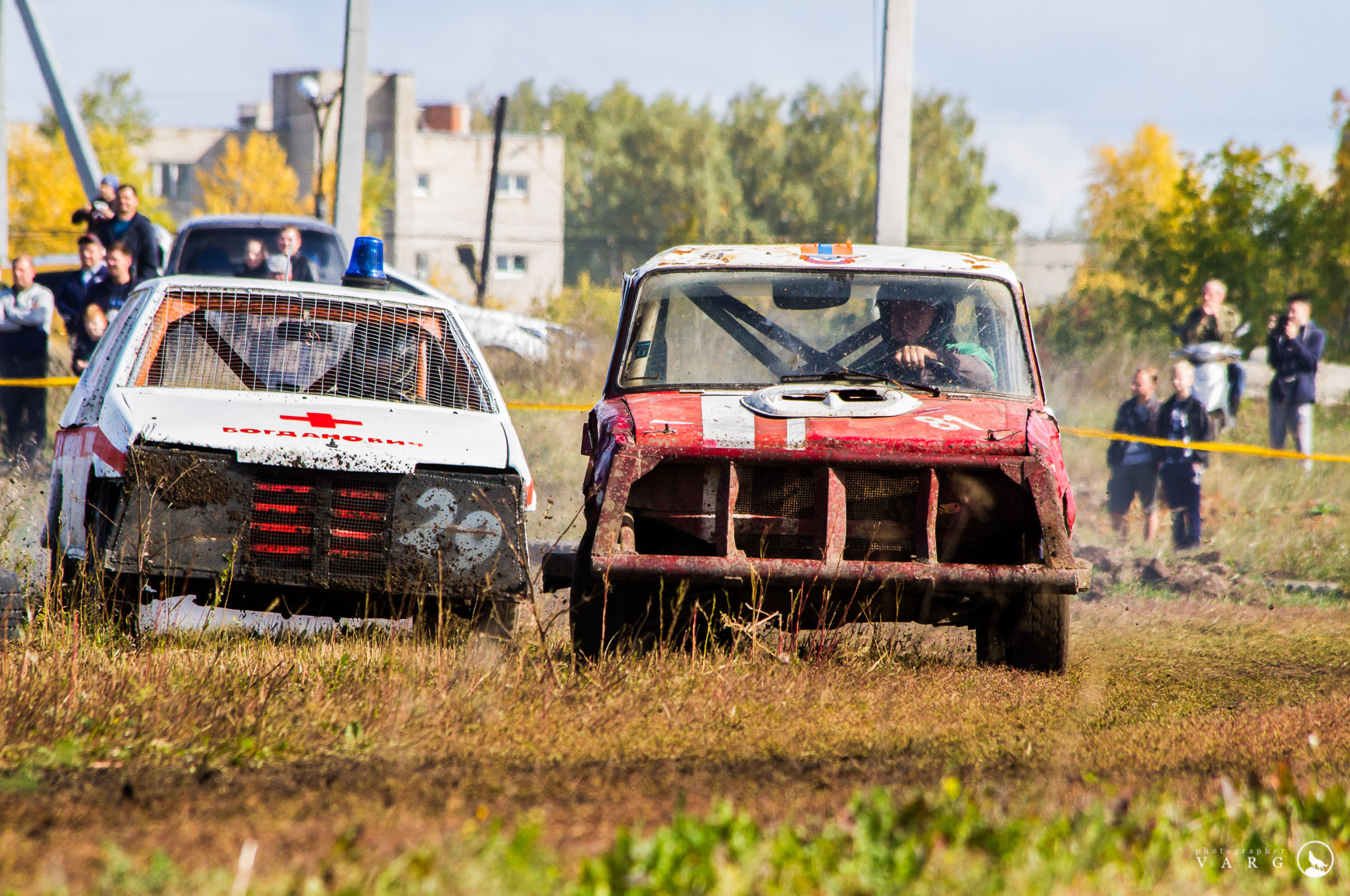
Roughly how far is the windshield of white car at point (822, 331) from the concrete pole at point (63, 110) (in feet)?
55.3

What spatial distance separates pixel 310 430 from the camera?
6.09 m

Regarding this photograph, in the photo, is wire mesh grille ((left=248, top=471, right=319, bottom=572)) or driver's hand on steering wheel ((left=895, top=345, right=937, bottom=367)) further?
driver's hand on steering wheel ((left=895, top=345, right=937, bottom=367))

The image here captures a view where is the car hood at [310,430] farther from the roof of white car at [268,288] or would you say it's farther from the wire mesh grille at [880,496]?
the wire mesh grille at [880,496]

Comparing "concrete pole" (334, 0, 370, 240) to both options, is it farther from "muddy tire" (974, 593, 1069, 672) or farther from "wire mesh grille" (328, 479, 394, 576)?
"muddy tire" (974, 593, 1069, 672)

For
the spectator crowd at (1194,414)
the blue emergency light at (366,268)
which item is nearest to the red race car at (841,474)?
the blue emergency light at (366,268)

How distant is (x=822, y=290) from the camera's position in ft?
23.8

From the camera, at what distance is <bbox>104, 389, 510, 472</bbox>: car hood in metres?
5.95

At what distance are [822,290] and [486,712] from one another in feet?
10.5

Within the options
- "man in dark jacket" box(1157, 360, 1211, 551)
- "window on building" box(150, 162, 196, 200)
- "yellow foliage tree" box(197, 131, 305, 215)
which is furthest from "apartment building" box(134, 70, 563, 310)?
"man in dark jacket" box(1157, 360, 1211, 551)

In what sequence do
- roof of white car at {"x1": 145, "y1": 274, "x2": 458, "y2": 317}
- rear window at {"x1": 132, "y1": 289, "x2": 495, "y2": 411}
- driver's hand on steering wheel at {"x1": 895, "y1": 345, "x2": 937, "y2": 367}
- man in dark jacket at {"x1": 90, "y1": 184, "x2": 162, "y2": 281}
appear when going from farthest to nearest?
1. man in dark jacket at {"x1": 90, "y1": 184, "x2": 162, "y2": 281}
2. roof of white car at {"x1": 145, "y1": 274, "x2": 458, "y2": 317}
3. driver's hand on steering wheel at {"x1": 895, "y1": 345, "x2": 937, "y2": 367}
4. rear window at {"x1": 132, "y1": 289, "x2": 495, "y2": 411}

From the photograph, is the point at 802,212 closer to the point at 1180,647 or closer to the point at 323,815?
the point at 1180,647

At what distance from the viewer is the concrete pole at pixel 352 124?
1609cm

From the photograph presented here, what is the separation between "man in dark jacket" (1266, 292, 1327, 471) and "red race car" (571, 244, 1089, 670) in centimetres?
802

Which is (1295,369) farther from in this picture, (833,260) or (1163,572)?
(833,260)
